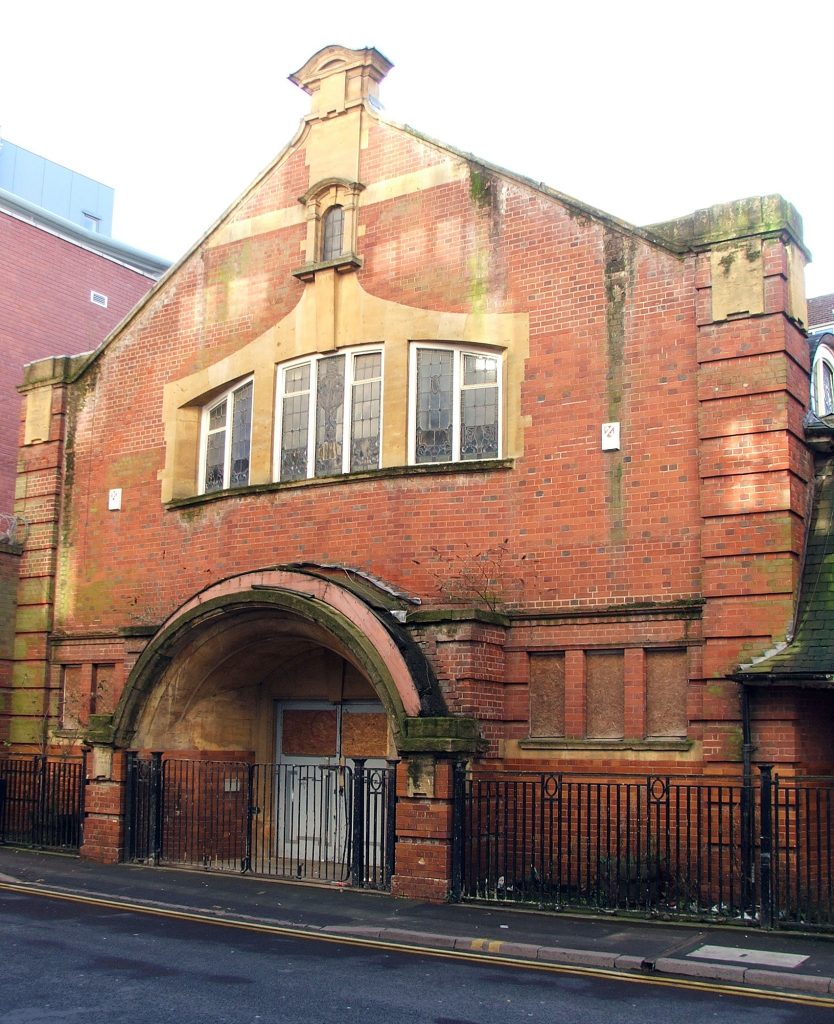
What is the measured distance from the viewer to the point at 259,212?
1872 cm

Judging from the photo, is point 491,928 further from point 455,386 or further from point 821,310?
point 821,310

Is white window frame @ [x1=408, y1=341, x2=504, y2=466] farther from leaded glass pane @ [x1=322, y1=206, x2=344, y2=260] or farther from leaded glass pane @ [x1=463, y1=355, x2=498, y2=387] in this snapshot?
leaded glass pane @ [x1=322, y1=206, x2=344, y2=260]

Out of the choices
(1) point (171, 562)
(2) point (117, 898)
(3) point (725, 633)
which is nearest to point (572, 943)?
(3) point (725, 633)

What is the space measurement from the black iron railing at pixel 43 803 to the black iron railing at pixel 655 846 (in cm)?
714

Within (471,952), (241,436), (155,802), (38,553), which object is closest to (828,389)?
(241,436)

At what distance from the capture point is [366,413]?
672 inches

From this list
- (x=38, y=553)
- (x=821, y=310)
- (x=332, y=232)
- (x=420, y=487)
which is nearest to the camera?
(x=420, y=487)

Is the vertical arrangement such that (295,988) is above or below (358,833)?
below

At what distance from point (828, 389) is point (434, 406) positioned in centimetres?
588

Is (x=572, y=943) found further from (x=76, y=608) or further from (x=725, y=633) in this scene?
(x=76, y=608)

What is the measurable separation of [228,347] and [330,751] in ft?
20.9

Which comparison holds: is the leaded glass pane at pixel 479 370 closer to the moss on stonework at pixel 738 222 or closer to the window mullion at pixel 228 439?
the moss on stonework at pixel 738 222

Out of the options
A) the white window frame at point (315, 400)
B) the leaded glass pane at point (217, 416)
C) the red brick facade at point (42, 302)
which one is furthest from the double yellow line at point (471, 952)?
the red brick facade at point (42, 302)

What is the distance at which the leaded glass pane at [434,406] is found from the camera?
646 inches
